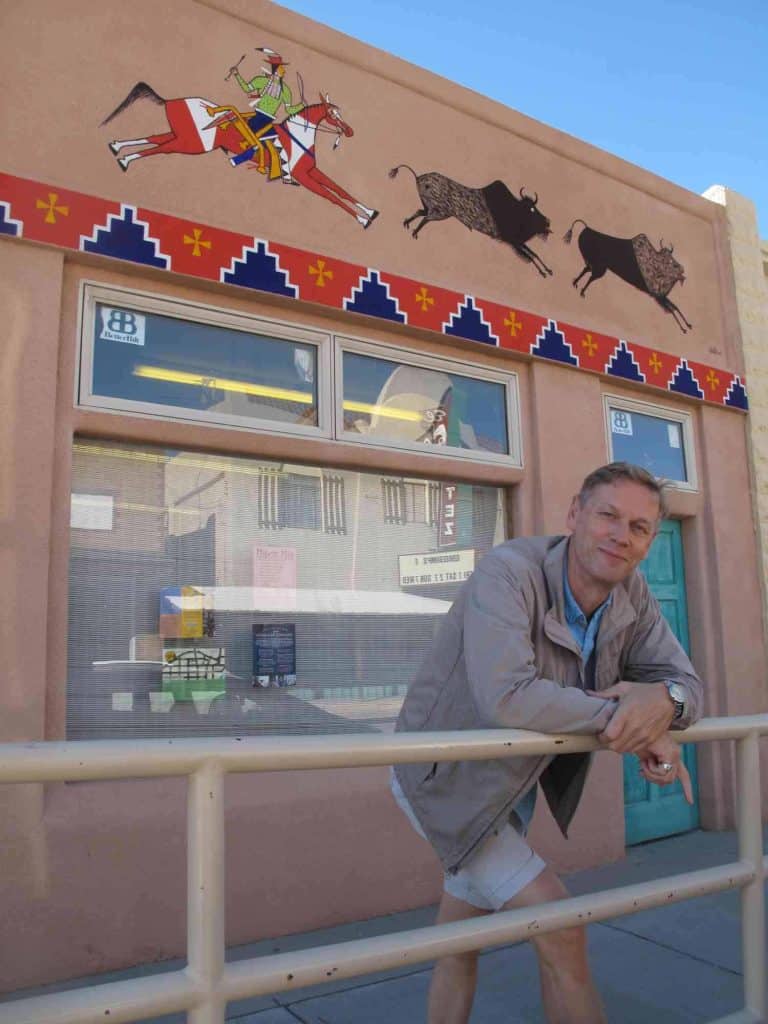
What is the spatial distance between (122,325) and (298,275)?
993 millimetres

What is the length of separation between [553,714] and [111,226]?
3332mm

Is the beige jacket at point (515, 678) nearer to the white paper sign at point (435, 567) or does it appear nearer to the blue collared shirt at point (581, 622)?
the blue collared shirt at point (581, 622)

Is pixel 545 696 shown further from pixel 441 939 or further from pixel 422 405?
pixel 422 405

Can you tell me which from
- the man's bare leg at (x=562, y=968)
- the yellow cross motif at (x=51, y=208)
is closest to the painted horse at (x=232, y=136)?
the yellow cross motif at (x=51, y=208)

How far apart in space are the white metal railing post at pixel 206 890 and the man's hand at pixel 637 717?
924 mm

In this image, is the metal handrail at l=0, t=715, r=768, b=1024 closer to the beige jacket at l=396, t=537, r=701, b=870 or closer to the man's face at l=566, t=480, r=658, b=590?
the beige jacket at l=396, t=537, r=701, b=870

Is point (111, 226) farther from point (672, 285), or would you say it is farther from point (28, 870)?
point (672, 285)

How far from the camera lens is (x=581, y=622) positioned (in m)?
2.31

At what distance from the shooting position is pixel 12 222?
386 cm

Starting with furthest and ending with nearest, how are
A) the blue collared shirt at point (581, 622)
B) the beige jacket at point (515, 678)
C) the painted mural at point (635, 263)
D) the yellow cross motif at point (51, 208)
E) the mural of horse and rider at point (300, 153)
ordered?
the painted mural at point (635, 263) → the mural of horse and rider at point (300, 153) → the yellow cross motif at point (51, 208) → the blue collared shirt at point (581, 622) → the beige jacket at point (515, 678)

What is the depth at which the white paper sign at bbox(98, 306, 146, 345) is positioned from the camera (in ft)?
13.8

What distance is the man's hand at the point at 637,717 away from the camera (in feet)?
6.44

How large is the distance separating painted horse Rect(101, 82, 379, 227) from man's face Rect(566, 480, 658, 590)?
3189mm

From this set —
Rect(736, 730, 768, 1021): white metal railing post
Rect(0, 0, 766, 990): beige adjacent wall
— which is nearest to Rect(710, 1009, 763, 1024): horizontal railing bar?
Rect(736, 730, 768, 1021): white metal railing post
